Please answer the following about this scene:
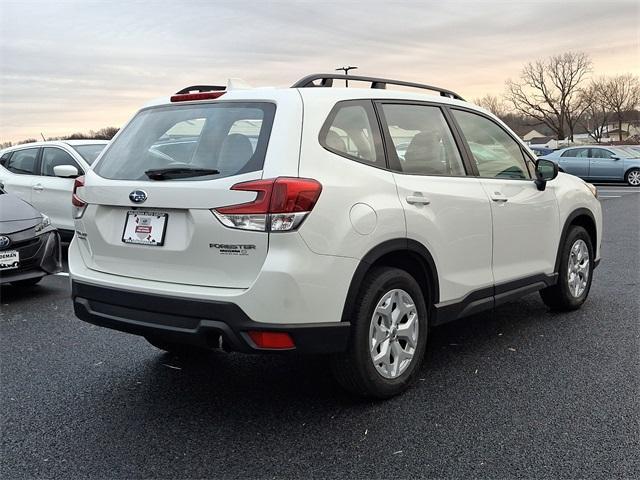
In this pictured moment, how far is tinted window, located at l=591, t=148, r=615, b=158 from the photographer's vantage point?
22.7 metres

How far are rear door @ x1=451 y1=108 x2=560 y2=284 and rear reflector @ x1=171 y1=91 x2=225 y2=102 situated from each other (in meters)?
1.76

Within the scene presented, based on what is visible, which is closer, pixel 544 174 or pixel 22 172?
pixel 544 174

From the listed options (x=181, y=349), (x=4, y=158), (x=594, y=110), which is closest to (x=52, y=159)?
(x=4, y=158)

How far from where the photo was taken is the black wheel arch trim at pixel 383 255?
10.9ft

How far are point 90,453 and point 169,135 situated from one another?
5.78 ft

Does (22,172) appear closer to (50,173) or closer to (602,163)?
(50,173)

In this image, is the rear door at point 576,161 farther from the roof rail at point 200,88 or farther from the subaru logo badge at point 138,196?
the subaru logo badge at point 138,196

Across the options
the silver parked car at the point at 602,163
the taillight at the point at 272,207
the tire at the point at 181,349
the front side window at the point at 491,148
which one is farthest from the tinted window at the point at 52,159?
the silver parked car at the point at 602,163

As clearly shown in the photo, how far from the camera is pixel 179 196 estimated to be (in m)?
3.28

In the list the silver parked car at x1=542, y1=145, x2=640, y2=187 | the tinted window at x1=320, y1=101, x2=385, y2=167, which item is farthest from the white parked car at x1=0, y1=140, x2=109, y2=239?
the silver parked car at x1=542, y1=145, x2=640, y2=187

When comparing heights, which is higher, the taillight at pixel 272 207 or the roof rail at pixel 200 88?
the roof rail at pixel 200 88

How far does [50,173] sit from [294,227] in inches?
312

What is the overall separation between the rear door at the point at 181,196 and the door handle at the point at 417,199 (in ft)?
2.69

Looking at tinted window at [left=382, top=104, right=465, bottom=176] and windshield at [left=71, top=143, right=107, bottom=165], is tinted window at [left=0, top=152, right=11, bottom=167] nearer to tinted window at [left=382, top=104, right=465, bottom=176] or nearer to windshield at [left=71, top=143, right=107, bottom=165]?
windshield at [left=71, top=143, right=107, bottom=165]
